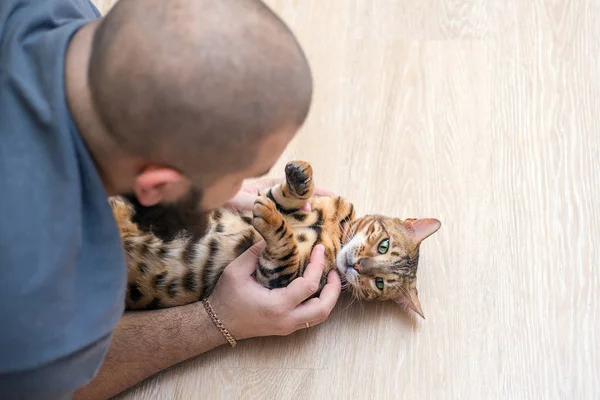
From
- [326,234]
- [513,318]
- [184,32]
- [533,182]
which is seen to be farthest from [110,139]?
[533,182]

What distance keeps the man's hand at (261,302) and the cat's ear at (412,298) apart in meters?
0.19

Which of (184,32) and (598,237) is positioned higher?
(184,32)

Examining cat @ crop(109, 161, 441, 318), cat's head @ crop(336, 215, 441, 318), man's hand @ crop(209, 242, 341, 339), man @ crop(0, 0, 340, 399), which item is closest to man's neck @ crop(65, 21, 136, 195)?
man @ crop(0, 0, 340, 399)

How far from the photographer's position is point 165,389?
1690 mm

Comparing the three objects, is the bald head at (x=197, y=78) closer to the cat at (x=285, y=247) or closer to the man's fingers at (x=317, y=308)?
the cat at (x=285, y=247)

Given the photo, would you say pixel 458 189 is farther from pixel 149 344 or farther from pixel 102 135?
pixel 102 135

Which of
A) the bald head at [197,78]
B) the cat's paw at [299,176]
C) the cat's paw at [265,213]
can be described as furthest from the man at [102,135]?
the cat's paw at [299,176]

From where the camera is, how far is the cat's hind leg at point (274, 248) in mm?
1571

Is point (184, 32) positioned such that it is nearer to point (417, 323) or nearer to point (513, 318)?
point (417, 323)

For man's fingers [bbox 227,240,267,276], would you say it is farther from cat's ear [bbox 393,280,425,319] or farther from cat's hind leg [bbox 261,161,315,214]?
cat's ear [bbox 393,280,425,319]

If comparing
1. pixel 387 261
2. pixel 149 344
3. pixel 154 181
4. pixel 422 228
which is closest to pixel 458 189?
pixel 422 228

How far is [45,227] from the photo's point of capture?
953 mm

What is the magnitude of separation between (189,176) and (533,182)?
1.24m

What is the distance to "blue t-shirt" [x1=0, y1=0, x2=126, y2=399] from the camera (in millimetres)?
946
